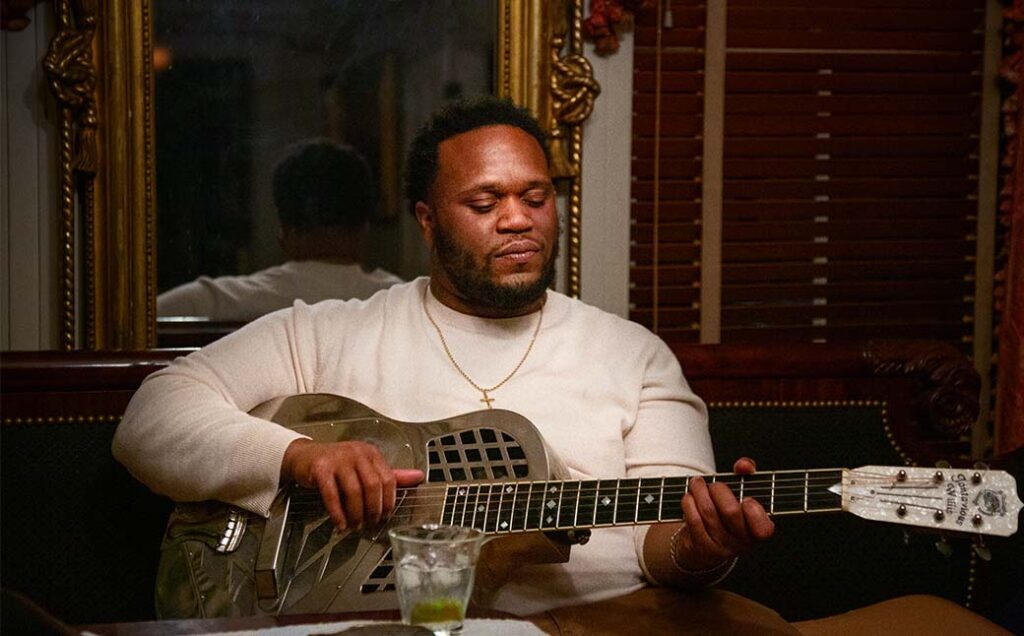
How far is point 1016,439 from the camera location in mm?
2684

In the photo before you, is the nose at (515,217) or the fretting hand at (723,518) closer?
the fretting hand at (723,518)

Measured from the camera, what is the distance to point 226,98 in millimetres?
2717

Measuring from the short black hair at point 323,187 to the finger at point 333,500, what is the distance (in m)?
1.14

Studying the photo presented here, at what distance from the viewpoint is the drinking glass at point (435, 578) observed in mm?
1297

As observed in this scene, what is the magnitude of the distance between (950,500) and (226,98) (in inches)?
74.7

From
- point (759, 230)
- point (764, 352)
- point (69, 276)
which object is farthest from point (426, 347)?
point (759, 230)

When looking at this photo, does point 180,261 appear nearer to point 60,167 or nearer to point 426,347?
point 60,167

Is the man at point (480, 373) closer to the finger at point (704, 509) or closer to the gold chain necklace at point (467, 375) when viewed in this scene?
the gold chain necklace at point (467, 375)

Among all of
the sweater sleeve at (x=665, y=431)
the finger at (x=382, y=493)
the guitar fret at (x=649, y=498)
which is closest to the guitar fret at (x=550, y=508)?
the guitar fret at (x=649, y=498)

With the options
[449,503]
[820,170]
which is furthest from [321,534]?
[820,170]

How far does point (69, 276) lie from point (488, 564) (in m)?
1.38

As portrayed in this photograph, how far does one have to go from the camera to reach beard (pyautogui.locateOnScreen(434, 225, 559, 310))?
86.3 inches

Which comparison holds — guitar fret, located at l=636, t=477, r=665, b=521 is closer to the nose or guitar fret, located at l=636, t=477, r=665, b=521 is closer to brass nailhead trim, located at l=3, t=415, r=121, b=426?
the nose

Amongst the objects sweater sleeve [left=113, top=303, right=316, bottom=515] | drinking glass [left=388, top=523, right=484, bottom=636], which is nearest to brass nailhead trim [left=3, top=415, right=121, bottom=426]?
sweater sleeve [left=113, top=303, right=316, bottom=515]
